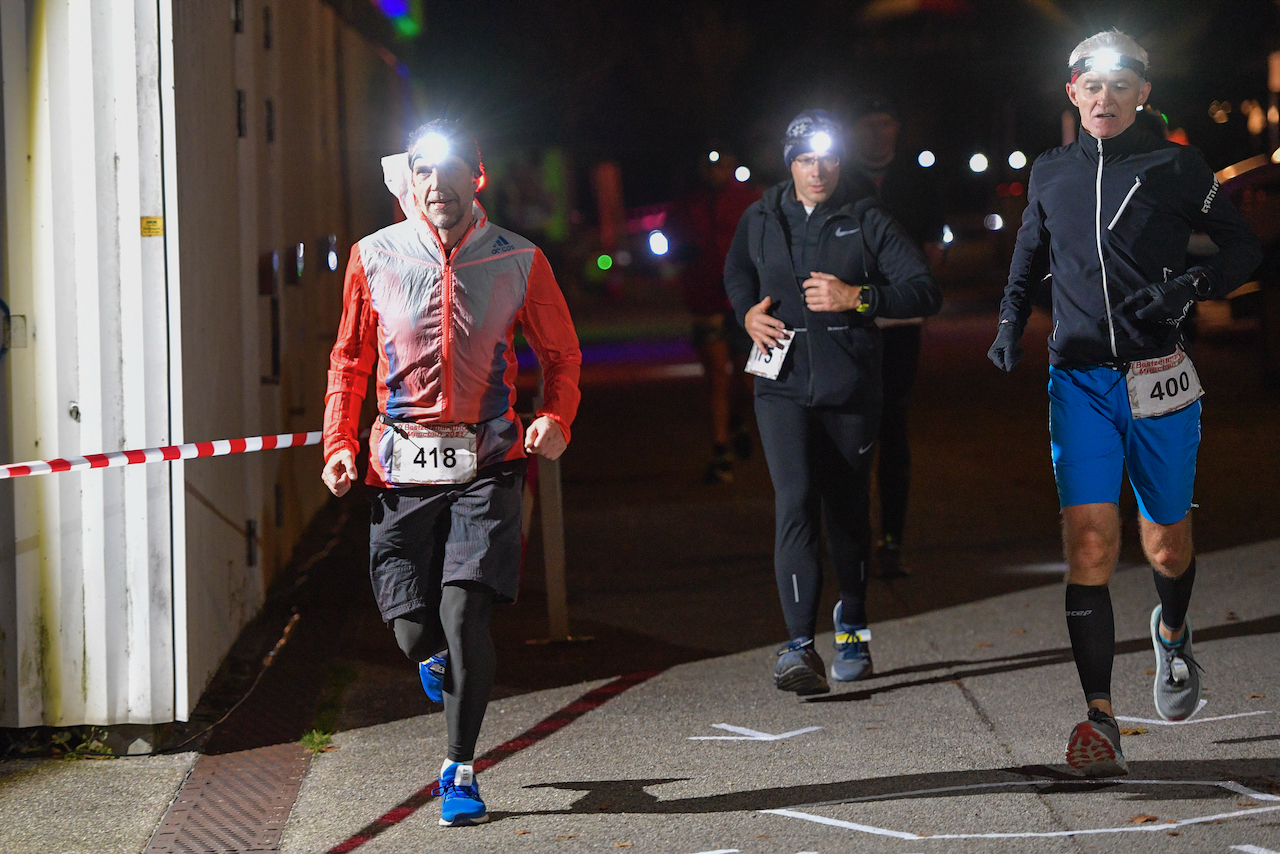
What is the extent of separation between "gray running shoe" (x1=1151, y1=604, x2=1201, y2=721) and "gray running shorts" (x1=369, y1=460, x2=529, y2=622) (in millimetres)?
2192

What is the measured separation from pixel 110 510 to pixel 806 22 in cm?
3744

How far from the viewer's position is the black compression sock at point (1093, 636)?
4926 millimetres

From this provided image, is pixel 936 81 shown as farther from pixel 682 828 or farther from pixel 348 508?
pixel 682 828

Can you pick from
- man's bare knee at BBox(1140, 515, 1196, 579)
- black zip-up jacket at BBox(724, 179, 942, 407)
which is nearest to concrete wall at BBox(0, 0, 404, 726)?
black zip-up jacket at BBox(724, 179, 942, 407)

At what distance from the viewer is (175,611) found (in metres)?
5.38

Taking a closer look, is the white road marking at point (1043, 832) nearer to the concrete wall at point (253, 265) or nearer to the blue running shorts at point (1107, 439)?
the blue running shorts at point (1107, 439)

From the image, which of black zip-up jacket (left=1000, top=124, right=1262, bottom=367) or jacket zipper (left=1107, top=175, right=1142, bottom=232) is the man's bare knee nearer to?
black zip-up jacket (left=1000, top=124, right=1262, bottom=367)

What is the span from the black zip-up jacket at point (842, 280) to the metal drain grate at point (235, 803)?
2.17 m

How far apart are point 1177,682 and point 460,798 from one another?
2351 mm

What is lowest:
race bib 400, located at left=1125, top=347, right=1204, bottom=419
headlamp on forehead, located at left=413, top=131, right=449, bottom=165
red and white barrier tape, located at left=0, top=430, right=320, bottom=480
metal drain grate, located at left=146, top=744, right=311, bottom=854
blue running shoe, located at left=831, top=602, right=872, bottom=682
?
metal drain grate, located at left=146, top=744, right=311, bottom=854

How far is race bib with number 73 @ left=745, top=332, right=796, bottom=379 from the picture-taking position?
5.98m

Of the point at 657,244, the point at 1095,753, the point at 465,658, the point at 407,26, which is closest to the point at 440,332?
the point at 465,658

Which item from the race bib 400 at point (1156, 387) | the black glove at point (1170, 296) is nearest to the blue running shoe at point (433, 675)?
the race bib 400 at point (1156, 387)

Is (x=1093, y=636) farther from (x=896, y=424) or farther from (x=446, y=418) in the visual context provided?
(x=896, y=424)
